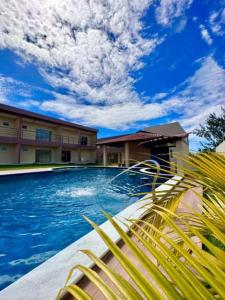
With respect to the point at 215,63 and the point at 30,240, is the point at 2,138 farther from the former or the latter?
the point at 215,63

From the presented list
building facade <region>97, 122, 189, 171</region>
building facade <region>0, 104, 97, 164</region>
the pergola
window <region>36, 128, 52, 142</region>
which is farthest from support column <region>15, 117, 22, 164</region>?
the pergola

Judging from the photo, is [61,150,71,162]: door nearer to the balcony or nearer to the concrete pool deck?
the balcony

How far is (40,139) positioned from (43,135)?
721 mm

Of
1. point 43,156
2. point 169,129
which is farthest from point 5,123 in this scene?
point 169,129

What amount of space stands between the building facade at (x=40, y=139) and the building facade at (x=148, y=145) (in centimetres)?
442

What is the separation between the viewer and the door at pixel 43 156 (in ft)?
70.1

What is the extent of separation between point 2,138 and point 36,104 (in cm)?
1441

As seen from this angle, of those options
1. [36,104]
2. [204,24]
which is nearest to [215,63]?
[204,24]

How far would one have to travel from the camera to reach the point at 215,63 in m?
14.7

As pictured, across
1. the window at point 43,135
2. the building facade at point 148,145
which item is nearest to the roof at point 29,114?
the window at point 43,135

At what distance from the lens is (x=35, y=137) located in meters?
20.6

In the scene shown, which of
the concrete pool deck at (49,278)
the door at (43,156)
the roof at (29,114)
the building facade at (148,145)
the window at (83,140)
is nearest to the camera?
the concrete pool deck at (49,278)

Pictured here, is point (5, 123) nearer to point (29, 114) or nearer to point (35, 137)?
point (29, 114)

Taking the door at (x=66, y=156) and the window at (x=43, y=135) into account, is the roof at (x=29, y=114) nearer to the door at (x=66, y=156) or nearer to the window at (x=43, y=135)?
the window at (x=43, y=135)
